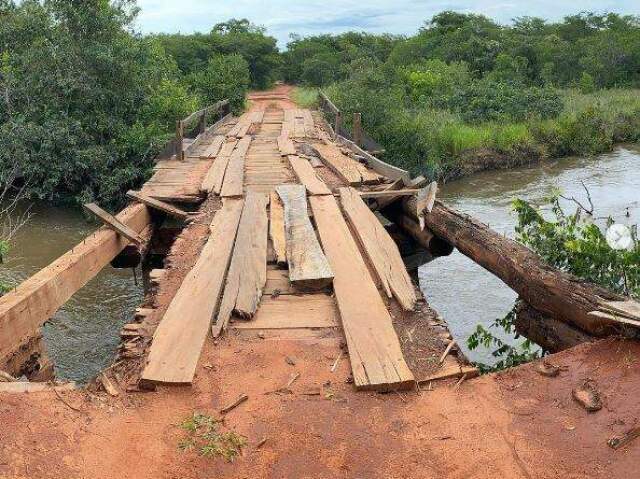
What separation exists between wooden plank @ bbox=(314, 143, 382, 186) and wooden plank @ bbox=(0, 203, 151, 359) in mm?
3180

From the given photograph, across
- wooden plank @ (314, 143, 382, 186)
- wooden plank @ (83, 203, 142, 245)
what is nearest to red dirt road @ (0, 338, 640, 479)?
wooden plank @ (83, 203, 142, 245)

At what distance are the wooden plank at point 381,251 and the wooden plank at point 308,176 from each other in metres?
0.29

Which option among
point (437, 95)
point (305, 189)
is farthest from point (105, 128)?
point (437, 95)

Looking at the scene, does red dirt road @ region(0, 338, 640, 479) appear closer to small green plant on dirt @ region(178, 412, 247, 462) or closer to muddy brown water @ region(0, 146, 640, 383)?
small green plant on dirt @ region(178, 412, 247, 462)

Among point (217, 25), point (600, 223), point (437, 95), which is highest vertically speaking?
point (217, 25)

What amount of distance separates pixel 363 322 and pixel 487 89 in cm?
2116

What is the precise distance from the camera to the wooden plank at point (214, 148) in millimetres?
10866

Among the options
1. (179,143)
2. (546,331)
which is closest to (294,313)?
(546,331)

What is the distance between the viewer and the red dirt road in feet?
9.27

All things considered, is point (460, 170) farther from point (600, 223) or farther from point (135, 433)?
point (135, 433)

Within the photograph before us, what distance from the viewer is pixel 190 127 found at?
1376cm

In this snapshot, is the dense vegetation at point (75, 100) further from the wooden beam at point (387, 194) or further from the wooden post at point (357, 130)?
the wooden beam at point (387, 194)

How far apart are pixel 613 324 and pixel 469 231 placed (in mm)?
2038

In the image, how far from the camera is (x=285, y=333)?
13.2 feet
